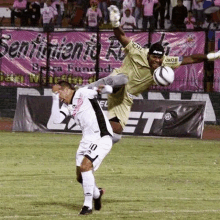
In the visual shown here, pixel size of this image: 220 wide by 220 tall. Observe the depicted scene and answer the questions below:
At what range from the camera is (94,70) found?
2894cm

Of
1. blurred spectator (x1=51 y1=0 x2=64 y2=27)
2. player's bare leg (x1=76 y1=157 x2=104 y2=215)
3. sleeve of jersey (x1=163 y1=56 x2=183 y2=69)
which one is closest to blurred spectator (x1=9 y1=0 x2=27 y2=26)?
blurred spectator (x1=51 y1=0 x2=64 y2=27)

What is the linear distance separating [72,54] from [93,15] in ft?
5.91

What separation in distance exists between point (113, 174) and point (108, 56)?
13.1 meters

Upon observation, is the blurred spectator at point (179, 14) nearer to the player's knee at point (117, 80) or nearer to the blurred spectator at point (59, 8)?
the blurred spectator at point (59, 8)

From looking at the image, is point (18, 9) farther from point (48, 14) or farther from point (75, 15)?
point (75, 15)

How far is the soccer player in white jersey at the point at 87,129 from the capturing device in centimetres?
1109

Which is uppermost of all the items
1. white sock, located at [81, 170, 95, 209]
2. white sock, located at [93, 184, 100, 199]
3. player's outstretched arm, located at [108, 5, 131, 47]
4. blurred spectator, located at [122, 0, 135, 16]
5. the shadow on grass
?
player's outstretched arm, located at [108, 5, 131, 47]

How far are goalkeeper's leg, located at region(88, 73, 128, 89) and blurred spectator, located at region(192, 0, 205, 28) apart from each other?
17.0 metres

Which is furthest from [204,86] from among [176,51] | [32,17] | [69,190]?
[69,190]

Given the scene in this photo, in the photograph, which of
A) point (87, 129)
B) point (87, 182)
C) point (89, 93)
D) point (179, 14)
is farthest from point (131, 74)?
point (179, 14)

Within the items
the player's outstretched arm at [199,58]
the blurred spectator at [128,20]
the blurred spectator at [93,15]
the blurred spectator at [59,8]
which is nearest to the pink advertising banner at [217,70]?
the blurred spectator at [128,20]

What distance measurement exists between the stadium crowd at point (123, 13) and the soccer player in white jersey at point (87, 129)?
16607 mm

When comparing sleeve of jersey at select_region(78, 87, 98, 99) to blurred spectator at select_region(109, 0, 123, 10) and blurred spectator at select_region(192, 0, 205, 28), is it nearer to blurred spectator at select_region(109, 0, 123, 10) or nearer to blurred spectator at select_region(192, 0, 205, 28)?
blurred spectator at select_region(192, 0, 205, 28)

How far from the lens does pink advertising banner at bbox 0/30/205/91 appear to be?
27.5 metres
